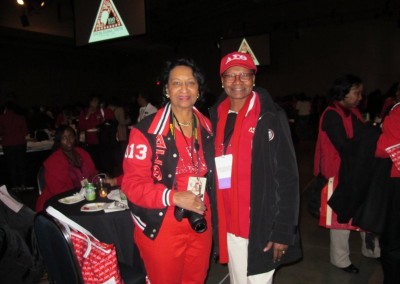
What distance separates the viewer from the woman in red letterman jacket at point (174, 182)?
1.52 m

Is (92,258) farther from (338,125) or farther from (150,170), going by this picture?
(338,125)

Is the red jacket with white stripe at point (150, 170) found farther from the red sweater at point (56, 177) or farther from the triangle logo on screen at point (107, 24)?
the triangle logo on screen at point (107, 24)

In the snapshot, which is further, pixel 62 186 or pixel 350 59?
pixel 350 59

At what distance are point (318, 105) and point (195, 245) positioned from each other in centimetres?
1036

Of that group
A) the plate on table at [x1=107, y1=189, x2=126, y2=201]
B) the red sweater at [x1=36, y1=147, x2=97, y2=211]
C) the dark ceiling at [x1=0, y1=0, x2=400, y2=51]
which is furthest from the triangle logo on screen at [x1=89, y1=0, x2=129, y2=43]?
the plate on table at [x1=107, y1=189, x2=126, y2=201]

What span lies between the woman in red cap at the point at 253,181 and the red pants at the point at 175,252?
144 millimetres

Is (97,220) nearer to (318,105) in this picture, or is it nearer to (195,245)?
(195,245)

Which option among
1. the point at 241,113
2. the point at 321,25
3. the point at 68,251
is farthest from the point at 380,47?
the point at 68,251

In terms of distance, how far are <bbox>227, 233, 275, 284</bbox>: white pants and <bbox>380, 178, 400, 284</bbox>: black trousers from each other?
78 centimetres

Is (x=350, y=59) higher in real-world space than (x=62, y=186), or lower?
higher

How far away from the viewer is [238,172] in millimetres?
1657

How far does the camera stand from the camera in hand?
1.49 metres

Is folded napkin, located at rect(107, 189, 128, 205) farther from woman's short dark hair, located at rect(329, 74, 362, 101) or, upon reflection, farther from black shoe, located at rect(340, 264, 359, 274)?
black shoe, located at rect(340, 264, 359, 274)

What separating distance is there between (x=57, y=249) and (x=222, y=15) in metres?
10.4
